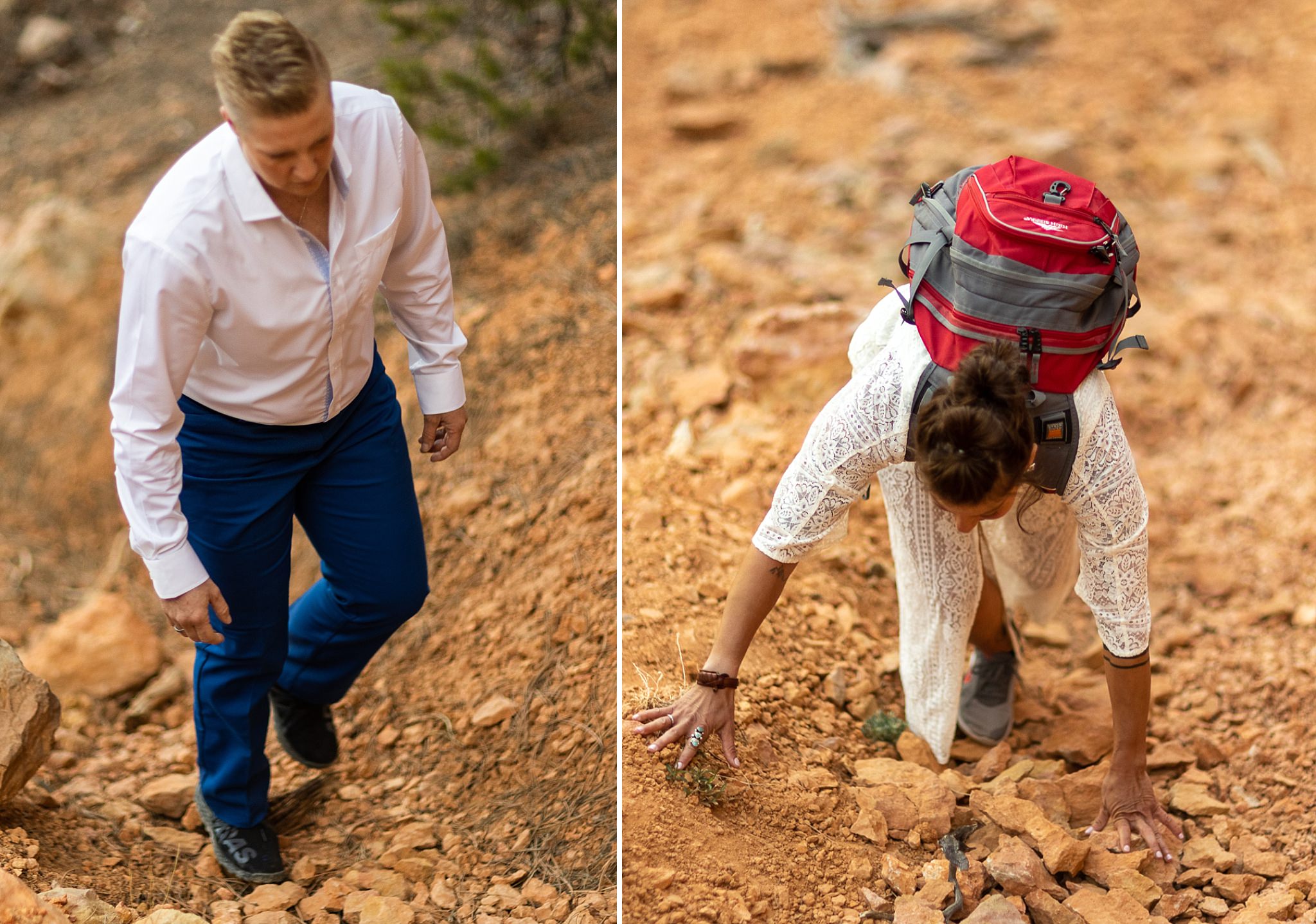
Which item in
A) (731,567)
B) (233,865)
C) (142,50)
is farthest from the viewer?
(142,50)

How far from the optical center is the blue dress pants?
7.82 feet

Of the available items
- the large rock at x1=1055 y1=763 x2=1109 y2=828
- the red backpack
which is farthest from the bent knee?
the large rock at x1=1055 y1=763 x2=1109 y2=828

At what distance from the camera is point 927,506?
2.62m

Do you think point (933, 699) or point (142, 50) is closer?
point (933, 699)

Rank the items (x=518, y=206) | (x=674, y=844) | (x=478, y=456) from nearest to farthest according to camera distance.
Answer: (x=674, y=844) < (x=478, y=456) < (x=518, y=206)

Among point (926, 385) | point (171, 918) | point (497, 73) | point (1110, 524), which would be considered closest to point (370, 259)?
point (926, 385)

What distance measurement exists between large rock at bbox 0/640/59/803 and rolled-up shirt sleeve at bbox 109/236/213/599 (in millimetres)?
803

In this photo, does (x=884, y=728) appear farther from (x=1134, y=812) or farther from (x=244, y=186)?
(x=244, y=186)

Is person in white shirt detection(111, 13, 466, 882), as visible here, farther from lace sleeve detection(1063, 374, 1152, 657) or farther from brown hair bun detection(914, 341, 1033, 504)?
lace sleeve detection(1063, 374, 1152, 657)

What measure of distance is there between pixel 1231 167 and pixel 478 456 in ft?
16.5

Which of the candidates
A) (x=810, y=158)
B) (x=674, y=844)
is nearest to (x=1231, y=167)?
(x=810, y=158)

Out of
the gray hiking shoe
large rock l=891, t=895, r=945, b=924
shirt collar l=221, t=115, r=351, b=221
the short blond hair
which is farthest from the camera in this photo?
the gray hiking shoe

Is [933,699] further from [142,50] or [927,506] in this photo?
[142,50]

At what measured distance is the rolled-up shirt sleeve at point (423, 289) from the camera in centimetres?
238
